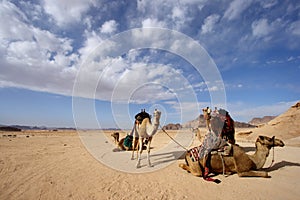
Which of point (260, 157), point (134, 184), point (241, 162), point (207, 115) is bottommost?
point (134, 184)

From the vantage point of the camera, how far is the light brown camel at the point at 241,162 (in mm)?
6730

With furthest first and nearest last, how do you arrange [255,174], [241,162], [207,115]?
[207,115] < [241,162] < [255,174]

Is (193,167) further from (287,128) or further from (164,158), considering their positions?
(287,128)

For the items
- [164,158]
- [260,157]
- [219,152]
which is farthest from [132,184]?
[260,157]

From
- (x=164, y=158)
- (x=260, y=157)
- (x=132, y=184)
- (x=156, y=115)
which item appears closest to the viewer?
(x=132, y=184)

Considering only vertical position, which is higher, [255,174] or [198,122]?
[198,122]

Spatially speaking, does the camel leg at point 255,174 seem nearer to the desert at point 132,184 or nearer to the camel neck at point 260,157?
the desert at point 132,184

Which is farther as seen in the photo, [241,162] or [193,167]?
[193,167]

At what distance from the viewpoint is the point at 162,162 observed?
9.55m

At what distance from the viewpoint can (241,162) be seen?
677 cm

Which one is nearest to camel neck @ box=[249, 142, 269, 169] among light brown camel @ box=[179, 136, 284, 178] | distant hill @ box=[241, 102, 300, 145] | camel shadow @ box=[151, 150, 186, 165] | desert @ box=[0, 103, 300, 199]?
light brown camel @ box=[179, 136, 284, 178]

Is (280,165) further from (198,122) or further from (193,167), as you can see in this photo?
(198,122)

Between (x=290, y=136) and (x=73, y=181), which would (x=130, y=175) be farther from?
(x=290, y=136)

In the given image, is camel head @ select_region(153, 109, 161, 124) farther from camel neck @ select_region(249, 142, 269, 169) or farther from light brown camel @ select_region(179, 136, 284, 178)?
camel neck @ select_region(249, 142, 269, 169)
